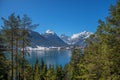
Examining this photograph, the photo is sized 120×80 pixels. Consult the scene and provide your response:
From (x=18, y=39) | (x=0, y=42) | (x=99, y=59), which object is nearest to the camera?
(x=99, y=59)

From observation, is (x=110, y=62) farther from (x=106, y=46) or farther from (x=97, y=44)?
(x=97, y=44)

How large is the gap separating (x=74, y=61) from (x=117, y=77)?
30.6 m

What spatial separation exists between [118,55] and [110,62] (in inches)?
34.3

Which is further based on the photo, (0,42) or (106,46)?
(0,42)

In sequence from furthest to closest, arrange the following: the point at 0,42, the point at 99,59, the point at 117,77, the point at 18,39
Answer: the point at 18,39, the point at 0,42, the point at 99,59, the point at 117,77

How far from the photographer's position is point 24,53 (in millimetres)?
28938

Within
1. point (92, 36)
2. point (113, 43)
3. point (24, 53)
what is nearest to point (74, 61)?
point (24, 53)

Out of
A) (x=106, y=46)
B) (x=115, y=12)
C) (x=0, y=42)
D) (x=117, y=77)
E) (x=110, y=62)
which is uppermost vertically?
(x=115, y=12)

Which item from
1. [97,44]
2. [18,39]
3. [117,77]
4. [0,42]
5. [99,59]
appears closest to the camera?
[117,77]

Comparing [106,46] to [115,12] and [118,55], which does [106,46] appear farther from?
[115,12]

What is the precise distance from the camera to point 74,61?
4603cm

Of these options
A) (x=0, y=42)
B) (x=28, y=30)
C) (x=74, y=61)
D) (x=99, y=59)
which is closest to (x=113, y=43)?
(x=99, y=59)

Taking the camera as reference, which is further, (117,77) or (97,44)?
(97,44)

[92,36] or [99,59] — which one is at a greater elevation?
[92,36]
